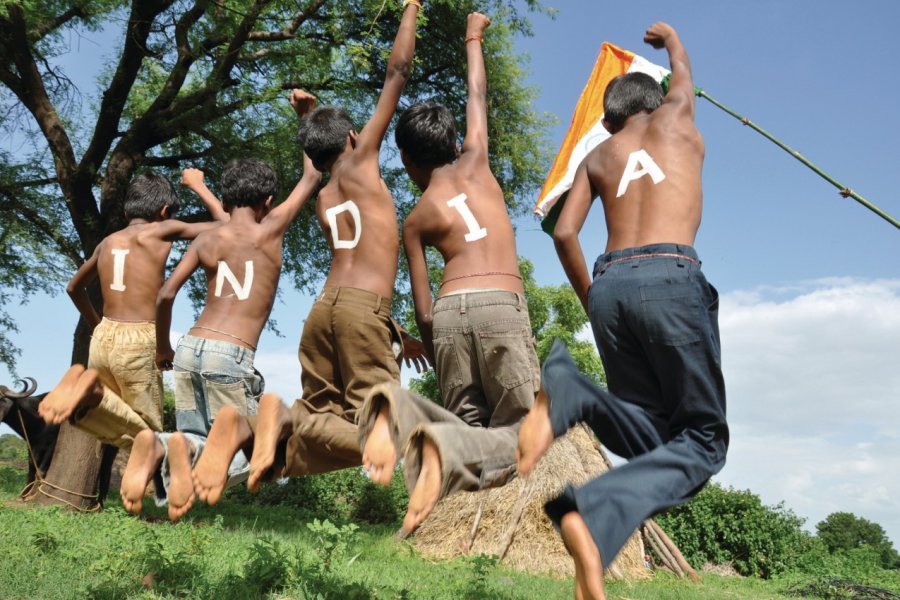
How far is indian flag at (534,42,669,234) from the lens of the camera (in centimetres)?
779

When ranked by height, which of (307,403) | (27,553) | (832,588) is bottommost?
(27,553)

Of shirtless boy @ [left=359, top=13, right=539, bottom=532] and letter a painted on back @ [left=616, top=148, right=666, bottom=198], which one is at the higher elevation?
letter a painted on back @ [left=616, top=148, right=666, bottom=198]

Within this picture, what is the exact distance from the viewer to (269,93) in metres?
12.7

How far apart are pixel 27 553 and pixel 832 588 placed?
42.4 ft

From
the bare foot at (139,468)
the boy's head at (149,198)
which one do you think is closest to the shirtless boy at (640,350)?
the bare foot at (139,468)

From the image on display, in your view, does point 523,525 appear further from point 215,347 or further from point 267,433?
point 267,433

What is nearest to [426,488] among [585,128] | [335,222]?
[335,222]

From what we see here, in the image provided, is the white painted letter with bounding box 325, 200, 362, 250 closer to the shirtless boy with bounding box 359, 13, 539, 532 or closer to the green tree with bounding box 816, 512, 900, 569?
the shirtless boy with bounding box 359, 13, 539, 532

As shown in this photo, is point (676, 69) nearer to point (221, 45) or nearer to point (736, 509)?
point (221, 45)

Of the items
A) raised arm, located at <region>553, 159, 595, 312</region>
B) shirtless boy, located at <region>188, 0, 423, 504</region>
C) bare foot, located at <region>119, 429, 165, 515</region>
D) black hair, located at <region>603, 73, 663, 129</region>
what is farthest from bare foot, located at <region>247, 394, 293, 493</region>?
black hair, located at <region>603, 73, 663, 129</region>

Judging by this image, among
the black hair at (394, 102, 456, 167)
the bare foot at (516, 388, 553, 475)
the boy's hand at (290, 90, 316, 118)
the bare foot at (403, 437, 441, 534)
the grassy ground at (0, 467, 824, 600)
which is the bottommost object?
the grassy ground at (0, 467, 824, 600)

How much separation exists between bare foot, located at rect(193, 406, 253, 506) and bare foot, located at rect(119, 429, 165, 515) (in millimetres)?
319

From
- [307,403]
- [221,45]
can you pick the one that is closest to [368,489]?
[221,45]

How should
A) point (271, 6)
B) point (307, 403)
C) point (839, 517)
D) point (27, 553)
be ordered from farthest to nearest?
1. point (839, 517)
2. point (271, 6)
3. point (27, 553)
4. point (307, 403)
